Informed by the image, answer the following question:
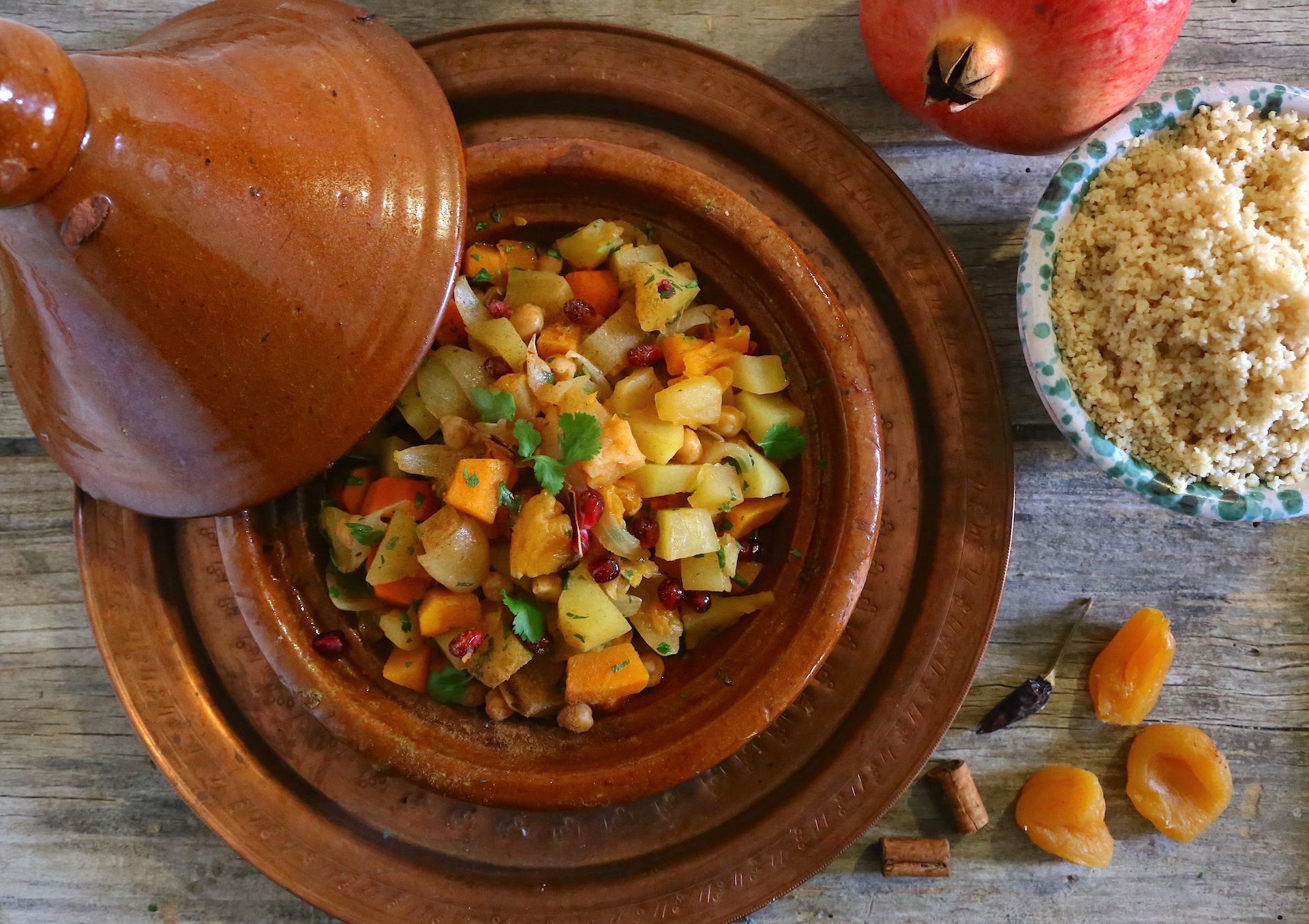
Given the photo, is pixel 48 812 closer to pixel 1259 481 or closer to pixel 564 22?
pixel 564 22

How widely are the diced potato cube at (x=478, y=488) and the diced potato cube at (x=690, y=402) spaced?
1.18ft

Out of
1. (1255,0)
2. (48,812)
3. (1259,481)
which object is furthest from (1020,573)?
(48,812)

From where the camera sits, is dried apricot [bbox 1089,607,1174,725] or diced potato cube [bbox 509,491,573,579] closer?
diced potato cube [bbox 509,491,573,579]

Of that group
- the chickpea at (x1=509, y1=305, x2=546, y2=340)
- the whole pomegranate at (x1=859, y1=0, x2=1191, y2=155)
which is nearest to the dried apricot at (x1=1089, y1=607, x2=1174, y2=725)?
the whole pomegranate at (x1=859, y1=0, x2=1191, y2=155)

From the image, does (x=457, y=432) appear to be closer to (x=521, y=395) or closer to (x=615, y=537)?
(x=521, y=395)

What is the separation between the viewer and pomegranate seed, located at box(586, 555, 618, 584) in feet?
5.88

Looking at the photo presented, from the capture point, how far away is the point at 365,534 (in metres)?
1.87

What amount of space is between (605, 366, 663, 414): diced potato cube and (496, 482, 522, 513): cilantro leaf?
0.29 meters

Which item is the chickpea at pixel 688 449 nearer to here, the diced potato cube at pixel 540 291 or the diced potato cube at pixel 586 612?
the diced potato cube at pixel 586 612

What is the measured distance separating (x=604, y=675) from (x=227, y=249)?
1087mm

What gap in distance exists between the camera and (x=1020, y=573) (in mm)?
2254

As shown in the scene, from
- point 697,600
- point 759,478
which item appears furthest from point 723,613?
point 759,478

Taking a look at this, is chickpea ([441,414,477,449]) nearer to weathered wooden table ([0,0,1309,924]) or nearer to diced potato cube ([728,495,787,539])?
diced potato cube ([728,495,787,539])

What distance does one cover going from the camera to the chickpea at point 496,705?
1.93 metres
